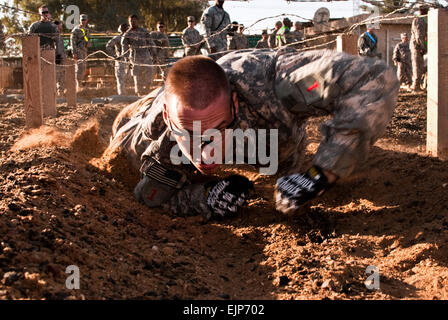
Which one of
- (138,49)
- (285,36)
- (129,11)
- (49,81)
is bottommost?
(49,81)

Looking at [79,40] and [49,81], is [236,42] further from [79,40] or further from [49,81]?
[49,81]

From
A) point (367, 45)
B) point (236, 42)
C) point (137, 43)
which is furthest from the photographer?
point (236, 42)

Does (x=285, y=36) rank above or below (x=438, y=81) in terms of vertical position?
above

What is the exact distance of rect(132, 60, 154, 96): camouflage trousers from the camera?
37.5 feet

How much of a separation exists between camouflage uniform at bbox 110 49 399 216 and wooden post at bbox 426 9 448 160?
1009mm

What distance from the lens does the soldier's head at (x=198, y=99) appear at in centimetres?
255

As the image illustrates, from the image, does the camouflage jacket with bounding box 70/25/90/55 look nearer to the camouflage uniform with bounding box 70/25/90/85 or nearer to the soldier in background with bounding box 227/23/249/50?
the camouflage uniform with bounding box 70/25/90/85

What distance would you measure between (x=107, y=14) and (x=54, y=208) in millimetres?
29041

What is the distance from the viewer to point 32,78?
5996 mm

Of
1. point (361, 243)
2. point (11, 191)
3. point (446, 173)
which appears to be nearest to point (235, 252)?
point (361, 243)

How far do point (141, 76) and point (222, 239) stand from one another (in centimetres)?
924

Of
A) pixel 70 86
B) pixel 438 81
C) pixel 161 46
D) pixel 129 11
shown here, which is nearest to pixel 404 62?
pixel 161 46

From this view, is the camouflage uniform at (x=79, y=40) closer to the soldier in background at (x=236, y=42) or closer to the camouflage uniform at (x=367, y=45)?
the soldier in background at (x=236, y=42)
